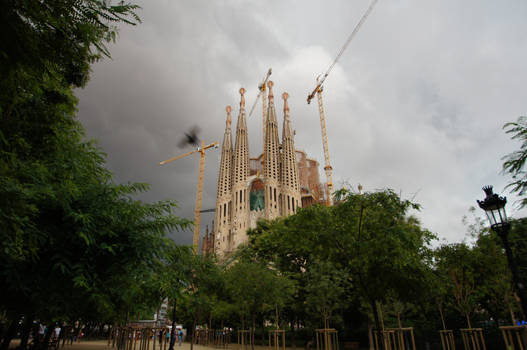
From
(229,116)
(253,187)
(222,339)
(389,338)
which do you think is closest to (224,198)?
(253,187)

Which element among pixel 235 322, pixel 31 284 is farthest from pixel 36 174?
pixel 235 322

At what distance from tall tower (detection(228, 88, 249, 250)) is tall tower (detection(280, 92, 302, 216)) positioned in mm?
10034

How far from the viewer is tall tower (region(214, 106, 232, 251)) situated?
81438 mm

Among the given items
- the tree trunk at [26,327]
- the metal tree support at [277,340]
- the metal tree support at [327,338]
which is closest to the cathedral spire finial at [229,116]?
the metal tree support at [277,340]

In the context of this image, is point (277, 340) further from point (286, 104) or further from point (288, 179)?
point (286, 104)

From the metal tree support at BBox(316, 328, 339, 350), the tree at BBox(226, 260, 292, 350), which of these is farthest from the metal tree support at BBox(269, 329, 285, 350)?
→ the metal tree support at BBox(316, 328, 339, 350)

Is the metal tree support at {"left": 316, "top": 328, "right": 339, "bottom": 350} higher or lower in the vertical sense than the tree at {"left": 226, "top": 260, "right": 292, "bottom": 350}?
lower

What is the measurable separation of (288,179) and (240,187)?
13.4m

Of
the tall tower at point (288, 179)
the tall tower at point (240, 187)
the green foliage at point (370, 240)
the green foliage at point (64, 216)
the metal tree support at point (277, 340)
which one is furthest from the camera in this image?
the tall tower at point (288, 179)

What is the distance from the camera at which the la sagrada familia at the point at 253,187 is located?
80.0 meters

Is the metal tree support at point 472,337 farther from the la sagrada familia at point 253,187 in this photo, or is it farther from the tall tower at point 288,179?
the tall tower at point 288,179

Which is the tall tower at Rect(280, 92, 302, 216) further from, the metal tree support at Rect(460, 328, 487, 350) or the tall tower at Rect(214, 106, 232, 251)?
the metal tree support at Rect(460, 328, 487, 350)

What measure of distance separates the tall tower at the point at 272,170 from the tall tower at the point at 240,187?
5871 mm

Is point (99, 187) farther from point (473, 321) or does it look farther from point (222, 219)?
point (222, 219)
